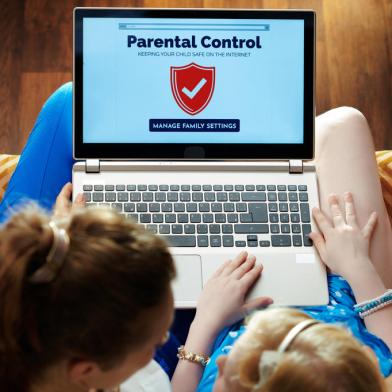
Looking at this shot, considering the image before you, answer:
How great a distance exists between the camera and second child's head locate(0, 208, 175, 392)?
591 millimetres

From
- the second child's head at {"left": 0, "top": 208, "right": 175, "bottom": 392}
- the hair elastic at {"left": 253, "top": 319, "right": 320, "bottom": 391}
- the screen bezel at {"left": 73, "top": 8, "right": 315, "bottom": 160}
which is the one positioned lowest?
the hair elastic at {"left": 253, "top": 319, "right": 320, "bottom": 391}

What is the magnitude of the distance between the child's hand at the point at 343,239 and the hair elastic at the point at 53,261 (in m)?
0.52

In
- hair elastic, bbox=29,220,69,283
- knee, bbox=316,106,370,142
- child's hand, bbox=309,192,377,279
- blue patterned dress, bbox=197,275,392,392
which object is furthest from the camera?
knee, bbox=316,106,370,142

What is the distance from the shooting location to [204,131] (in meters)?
1.05

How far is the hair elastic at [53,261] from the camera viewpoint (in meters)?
0.59

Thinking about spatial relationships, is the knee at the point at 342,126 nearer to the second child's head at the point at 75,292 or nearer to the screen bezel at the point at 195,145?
the screen bezel at the point at 195,145

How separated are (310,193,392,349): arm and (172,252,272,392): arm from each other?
0.40 ft

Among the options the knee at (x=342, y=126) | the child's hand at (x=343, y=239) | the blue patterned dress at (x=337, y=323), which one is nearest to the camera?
the blue patterned dress at (x=337, y=323)

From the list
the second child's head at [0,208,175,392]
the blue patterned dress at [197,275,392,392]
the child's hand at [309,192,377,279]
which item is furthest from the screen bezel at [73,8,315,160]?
the second child's head at [0,208,175,392]

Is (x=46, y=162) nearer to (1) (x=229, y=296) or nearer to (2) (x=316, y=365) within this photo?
(1) (x=229, y=296)

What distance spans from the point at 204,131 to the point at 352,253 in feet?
1.02

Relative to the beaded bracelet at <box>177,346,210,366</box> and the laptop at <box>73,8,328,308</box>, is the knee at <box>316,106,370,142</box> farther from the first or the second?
the beaded bracelet at <box>177,346,210,366</box>

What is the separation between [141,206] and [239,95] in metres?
0.24

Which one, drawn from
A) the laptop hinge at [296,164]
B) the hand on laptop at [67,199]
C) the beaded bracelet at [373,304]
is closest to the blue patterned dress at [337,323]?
the beaded bracelet at [373,304]
